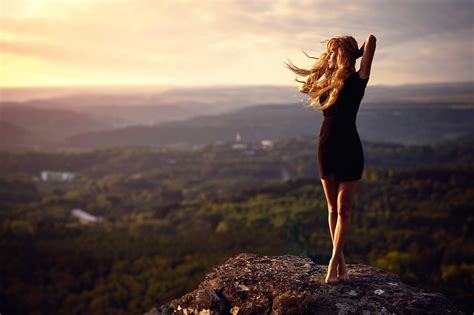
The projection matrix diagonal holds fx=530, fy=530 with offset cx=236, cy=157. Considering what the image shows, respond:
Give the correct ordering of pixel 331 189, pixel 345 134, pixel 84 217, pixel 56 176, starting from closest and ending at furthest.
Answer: pixel 345 134
pixel 331 189
pixel 84 217
pixel 56 176

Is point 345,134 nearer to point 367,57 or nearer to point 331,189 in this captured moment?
point 331,189

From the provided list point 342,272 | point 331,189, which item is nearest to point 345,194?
point 331,189

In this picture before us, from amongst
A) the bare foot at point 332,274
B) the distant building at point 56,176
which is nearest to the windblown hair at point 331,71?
the bare foot at point 332,274

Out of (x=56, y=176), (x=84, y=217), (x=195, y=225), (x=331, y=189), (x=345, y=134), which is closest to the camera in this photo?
(x=345, y=134)

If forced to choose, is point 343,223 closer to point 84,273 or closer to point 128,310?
point 128,310

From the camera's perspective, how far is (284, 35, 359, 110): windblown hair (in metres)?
7.52

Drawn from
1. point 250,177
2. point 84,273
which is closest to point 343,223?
point 84,273

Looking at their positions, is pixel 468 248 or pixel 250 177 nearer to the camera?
pixel 468 248

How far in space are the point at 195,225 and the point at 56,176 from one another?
82.0 m

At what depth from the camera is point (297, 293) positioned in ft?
25.6

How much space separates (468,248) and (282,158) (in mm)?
117235

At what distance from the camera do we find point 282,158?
563ft

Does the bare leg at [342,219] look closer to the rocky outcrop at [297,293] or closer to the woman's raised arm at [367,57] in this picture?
the rocky outcrop at [297,293]

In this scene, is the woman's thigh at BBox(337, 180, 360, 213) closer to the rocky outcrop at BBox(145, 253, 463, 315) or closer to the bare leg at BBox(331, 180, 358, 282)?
the bare leg at BBox(331, 180, 358, 282)
